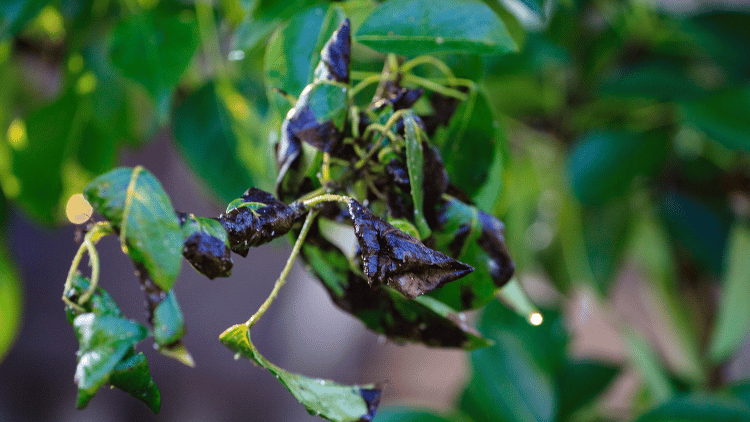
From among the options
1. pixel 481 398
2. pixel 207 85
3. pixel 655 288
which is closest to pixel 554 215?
pixel 655 288

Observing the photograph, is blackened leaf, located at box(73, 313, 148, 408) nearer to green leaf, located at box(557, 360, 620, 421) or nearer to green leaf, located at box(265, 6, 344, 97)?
green leaf, located at box(265, 6, 344, 97)

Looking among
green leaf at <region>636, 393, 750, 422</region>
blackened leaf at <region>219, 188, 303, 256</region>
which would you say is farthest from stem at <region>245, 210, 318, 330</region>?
green leaf at <region>636, 393, 750, 422</region>

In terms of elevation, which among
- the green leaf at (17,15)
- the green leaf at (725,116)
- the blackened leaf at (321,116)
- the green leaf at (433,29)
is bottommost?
the green leaf at (725,116)

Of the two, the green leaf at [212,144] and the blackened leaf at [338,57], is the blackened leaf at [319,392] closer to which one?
the blackened leaf at [338,57]

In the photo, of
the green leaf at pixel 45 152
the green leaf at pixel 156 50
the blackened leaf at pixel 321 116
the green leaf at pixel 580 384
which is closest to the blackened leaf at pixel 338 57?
the blackened leaf at pixel 321 116

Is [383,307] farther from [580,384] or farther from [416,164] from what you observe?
[580,384]

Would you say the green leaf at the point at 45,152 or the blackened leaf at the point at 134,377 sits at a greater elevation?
the blackened leaf at the point at 134,377

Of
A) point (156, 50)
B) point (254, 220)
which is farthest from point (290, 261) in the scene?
point (156, 50)
